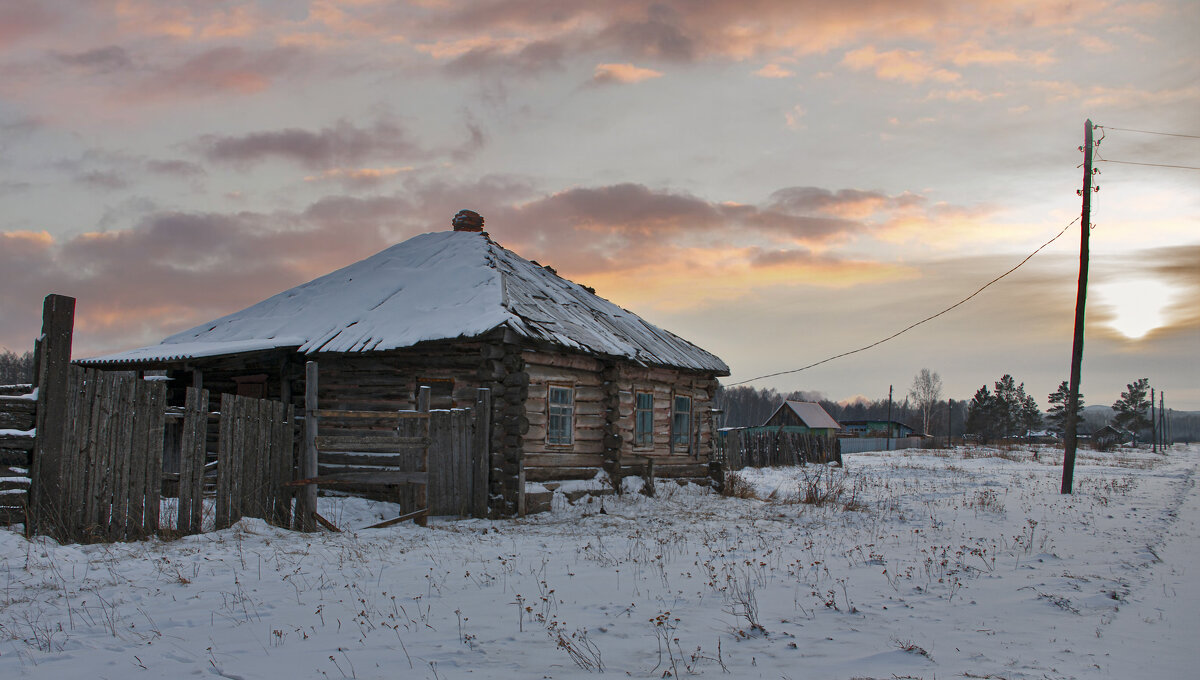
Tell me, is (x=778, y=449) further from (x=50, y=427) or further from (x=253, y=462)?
(x=50, y=427)

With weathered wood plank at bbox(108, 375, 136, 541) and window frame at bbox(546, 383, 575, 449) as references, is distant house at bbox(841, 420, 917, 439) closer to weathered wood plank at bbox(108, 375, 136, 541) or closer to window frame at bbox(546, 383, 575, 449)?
window frame at bbox(546, 383, 575, 449)

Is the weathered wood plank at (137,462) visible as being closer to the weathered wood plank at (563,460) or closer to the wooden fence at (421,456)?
the wooden fence at (421,456)

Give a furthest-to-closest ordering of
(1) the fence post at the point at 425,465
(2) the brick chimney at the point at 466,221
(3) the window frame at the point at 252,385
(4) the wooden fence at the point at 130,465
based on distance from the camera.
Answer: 1. (2) the brick chimney at the point at 466,221
2. (3) the window frame at the point at 252,385
3. (1) the fence post at the point at 425,465
4. (4) the wooden fence at the point at 130,465

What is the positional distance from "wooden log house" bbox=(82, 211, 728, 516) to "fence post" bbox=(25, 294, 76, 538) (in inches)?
244

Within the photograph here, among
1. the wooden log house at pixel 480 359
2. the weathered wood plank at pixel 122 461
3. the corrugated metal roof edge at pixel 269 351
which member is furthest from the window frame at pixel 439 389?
Answer: the weathered wood plank at pixel 122 461

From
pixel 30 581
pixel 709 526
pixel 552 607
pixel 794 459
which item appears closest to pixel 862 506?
pixel 709 526

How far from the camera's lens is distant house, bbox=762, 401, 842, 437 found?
57.3m

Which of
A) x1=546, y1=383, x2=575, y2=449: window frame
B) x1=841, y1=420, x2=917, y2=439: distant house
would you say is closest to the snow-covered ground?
x1=546, y1=383, x2=575, y2=449: window frame

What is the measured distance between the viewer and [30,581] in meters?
6.90

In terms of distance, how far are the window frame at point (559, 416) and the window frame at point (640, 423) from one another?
8.24ft

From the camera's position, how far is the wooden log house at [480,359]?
14039 millimetres

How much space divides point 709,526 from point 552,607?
6169mm

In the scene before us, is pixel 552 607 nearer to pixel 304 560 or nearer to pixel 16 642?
pixel 304 560

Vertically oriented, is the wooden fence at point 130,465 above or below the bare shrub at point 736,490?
above
